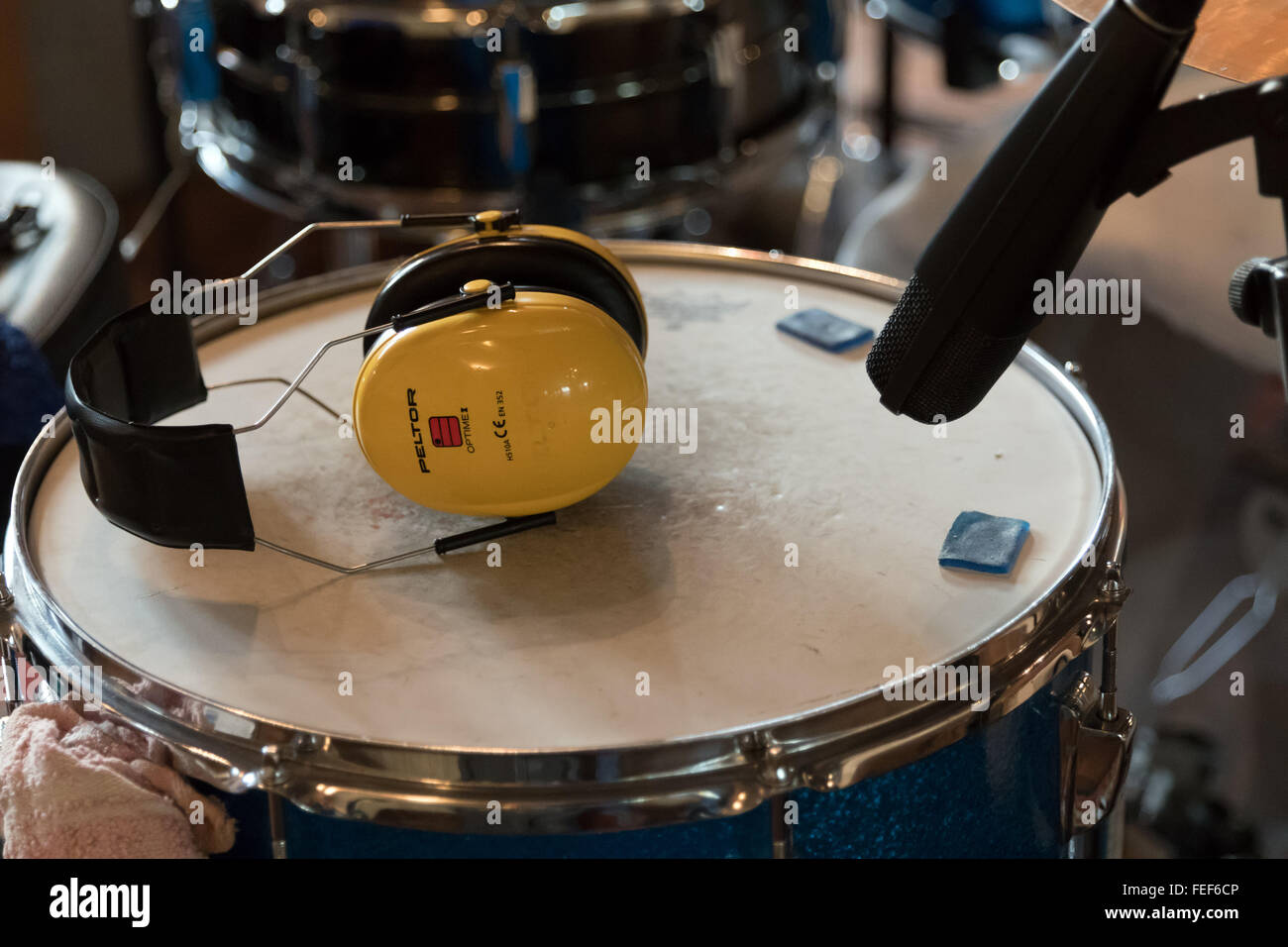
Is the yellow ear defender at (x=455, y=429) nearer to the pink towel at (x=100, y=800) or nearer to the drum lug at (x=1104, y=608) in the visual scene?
the pink towel at (x=100, y=800)

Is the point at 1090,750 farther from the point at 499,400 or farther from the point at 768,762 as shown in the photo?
the point at 499,400

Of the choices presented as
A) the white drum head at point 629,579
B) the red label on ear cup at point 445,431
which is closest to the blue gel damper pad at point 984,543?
the white drum head at point 629,579

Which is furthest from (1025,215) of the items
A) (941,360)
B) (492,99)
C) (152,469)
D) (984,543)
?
(492,99)

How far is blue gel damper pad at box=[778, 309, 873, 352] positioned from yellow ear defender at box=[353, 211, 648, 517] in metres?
0.26

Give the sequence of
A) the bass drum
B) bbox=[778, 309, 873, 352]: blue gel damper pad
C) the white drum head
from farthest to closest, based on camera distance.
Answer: the bass drum < bbox=[778, 309, 873, 352]: blue gel damper pad < the white drum head

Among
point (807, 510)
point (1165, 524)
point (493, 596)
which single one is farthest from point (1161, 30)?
point (1165, 524)

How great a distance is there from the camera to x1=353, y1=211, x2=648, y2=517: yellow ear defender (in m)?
0.72

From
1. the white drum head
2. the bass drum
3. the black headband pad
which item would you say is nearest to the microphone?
the white drum head

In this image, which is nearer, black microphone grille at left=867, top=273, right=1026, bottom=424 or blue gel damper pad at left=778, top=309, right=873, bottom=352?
black microphone grille at left=867, top=273, right=1026, bottom=424

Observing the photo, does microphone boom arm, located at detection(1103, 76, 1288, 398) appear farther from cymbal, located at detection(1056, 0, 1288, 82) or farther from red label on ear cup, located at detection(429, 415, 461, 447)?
red label on ear cup, located at detection(429, 415, 461, 447)

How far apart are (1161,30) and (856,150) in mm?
2497

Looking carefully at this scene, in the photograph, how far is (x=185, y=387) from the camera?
896 millimetres

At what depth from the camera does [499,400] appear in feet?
2.38

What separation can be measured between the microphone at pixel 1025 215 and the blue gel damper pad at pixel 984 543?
93 millimetres
